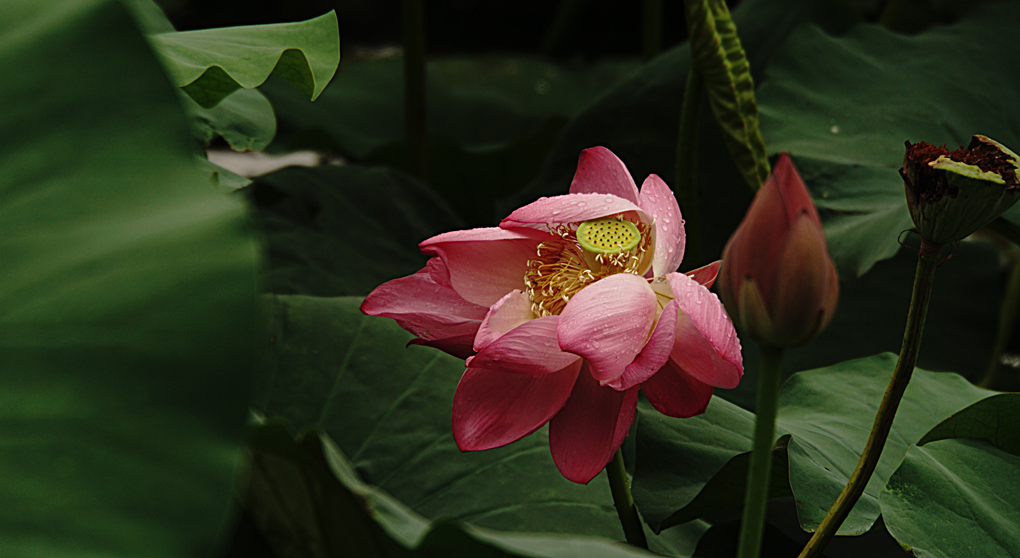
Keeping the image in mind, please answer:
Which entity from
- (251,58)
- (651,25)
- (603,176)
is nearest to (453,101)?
(651,25)

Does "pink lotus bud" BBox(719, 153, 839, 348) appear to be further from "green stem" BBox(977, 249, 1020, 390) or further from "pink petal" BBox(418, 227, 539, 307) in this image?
"green stem" BBox(977, 249, 1020, 390)

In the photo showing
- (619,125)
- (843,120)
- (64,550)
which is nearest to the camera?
(64,550)

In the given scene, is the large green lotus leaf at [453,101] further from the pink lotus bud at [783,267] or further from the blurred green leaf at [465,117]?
the pink lotus bud at [783,267]

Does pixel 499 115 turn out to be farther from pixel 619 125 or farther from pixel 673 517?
pixel 673 517

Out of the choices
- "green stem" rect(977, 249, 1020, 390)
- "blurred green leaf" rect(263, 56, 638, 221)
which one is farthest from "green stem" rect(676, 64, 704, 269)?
"green stem" rect(977, 249, 1020, 390)

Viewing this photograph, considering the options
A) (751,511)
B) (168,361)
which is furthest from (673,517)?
(168,361)

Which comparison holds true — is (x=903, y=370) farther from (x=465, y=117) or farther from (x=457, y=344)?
(x=465, y=117)
